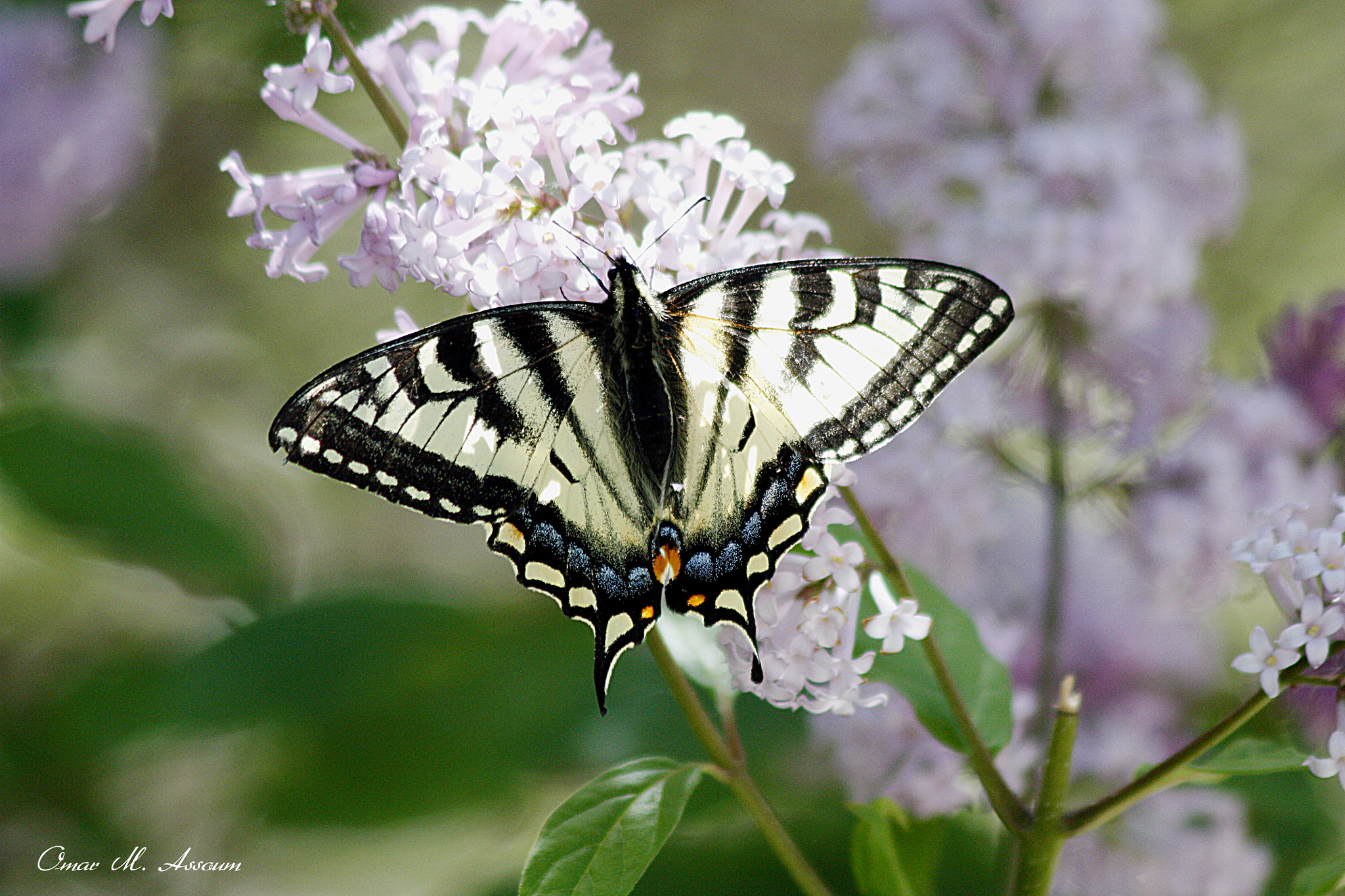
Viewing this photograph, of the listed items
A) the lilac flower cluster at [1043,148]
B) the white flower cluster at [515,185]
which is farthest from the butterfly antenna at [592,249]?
the lilac flower cluster at [1043,148]

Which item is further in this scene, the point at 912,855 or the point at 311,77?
the point at 912,855

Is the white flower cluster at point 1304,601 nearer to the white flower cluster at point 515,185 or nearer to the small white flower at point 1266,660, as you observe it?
the small white flower at point 1266,660

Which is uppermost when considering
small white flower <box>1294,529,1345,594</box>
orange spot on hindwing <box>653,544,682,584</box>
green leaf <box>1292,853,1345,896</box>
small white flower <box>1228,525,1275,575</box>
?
orange spot on hindwing <box>653,544,682,584</box>

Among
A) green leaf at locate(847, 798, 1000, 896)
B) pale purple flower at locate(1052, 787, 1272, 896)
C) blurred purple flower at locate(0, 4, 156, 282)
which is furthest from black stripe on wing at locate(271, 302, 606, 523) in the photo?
blurred purple flower at locate(0, 4, 156, 282)

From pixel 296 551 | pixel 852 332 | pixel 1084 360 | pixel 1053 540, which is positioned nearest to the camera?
pixel 852 332

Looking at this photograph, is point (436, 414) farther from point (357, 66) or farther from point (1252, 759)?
point (1252, 759)

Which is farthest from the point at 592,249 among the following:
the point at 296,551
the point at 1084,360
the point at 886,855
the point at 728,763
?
the point at 296,551

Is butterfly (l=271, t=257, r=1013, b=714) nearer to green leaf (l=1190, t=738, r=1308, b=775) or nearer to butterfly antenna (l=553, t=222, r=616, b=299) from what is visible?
butterfly antenna (l=553, t=222, r=616, b=299)
